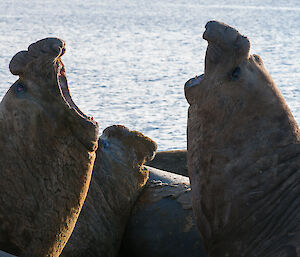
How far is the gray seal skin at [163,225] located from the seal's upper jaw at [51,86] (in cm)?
115

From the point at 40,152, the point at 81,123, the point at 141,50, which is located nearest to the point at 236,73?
the point at 81,123

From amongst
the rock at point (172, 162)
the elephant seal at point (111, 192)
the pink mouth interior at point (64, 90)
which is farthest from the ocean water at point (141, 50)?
the pink mouth interior at point (64, 90)

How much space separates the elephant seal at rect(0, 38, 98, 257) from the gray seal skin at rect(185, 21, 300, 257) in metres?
0.51

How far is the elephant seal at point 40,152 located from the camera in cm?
250

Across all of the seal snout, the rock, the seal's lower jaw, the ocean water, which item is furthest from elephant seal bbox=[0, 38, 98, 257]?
the ocean water

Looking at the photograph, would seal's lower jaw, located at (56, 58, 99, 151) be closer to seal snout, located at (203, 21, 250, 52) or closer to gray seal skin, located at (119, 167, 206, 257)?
seal snout, located at (203, 21, 250, 52)

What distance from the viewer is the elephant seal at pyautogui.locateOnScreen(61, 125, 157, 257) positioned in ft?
11.3

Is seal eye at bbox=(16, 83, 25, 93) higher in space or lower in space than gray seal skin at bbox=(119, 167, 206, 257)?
higher

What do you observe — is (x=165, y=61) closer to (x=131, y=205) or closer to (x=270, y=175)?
(x=131, y=205)

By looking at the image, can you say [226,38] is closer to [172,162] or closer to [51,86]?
[51,86]

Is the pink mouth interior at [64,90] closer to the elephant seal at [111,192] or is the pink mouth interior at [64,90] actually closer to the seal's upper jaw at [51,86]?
the seal's upper jaw at [51,86]

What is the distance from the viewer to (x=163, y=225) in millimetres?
3617

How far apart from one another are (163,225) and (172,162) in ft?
3.65

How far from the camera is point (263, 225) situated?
104 inches
